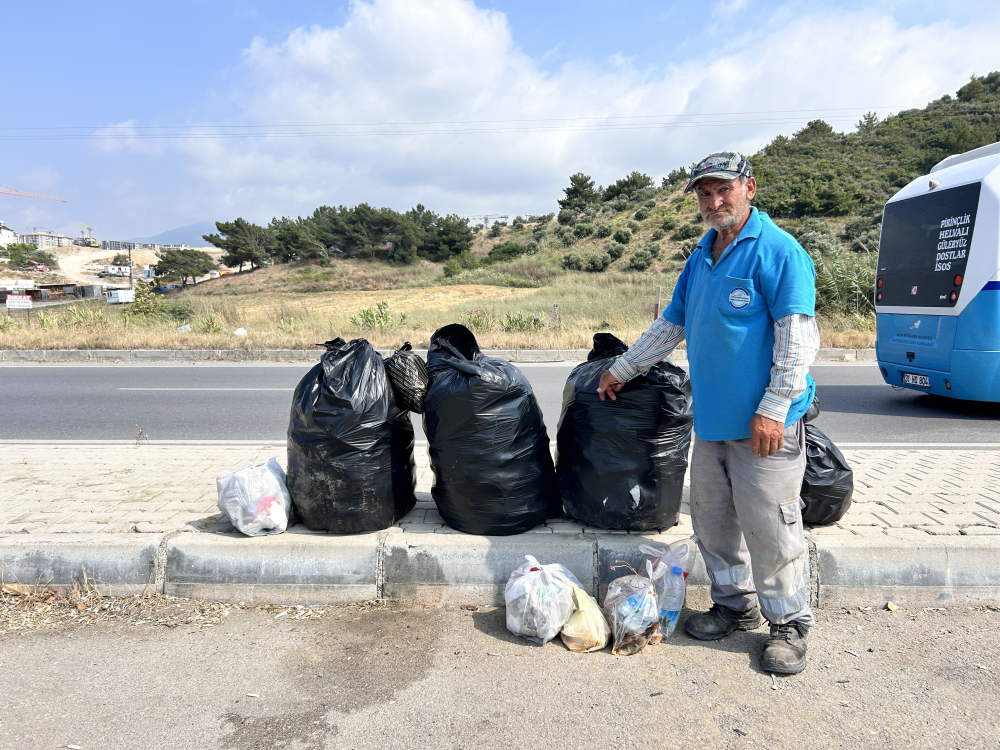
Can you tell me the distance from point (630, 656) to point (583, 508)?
807 mm

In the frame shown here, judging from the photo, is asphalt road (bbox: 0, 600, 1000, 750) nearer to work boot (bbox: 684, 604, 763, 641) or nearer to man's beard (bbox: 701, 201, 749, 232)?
work boot (bbox: 684, 604, 763, 641)

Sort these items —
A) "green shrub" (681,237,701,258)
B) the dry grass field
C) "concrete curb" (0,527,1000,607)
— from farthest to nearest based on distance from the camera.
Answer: "green shrub" (681,237,701,258) → the dry grass field → "concrete curb" (0,527,1000,607)

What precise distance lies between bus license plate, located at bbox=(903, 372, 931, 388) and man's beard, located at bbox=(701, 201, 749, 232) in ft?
19.8

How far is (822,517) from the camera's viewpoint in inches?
Result: 133

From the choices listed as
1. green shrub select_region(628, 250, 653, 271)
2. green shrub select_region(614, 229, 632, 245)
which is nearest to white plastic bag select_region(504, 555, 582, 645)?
green shrub select_region(628, 250, 653, 271)

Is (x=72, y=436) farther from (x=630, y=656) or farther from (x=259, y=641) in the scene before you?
(x=630, y=656)

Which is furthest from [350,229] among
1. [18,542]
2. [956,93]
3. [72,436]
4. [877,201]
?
[18,542]

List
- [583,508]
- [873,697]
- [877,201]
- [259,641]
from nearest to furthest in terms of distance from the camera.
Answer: [873,697] < [259,641] < [583,508] < [877,201]

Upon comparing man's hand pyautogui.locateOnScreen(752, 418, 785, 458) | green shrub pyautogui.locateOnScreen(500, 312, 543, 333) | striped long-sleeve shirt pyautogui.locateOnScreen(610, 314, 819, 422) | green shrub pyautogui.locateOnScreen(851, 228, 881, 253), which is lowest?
green shrub pyautogui.locateOnScreen(500, 312, 543, 333)

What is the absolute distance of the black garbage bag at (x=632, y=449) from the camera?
321 cm

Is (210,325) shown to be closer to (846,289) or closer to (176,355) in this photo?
(176,355)

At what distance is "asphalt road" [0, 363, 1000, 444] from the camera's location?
21.9ft

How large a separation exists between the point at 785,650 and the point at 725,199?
1.76m

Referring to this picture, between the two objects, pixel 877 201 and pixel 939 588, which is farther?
pixel 877 201
